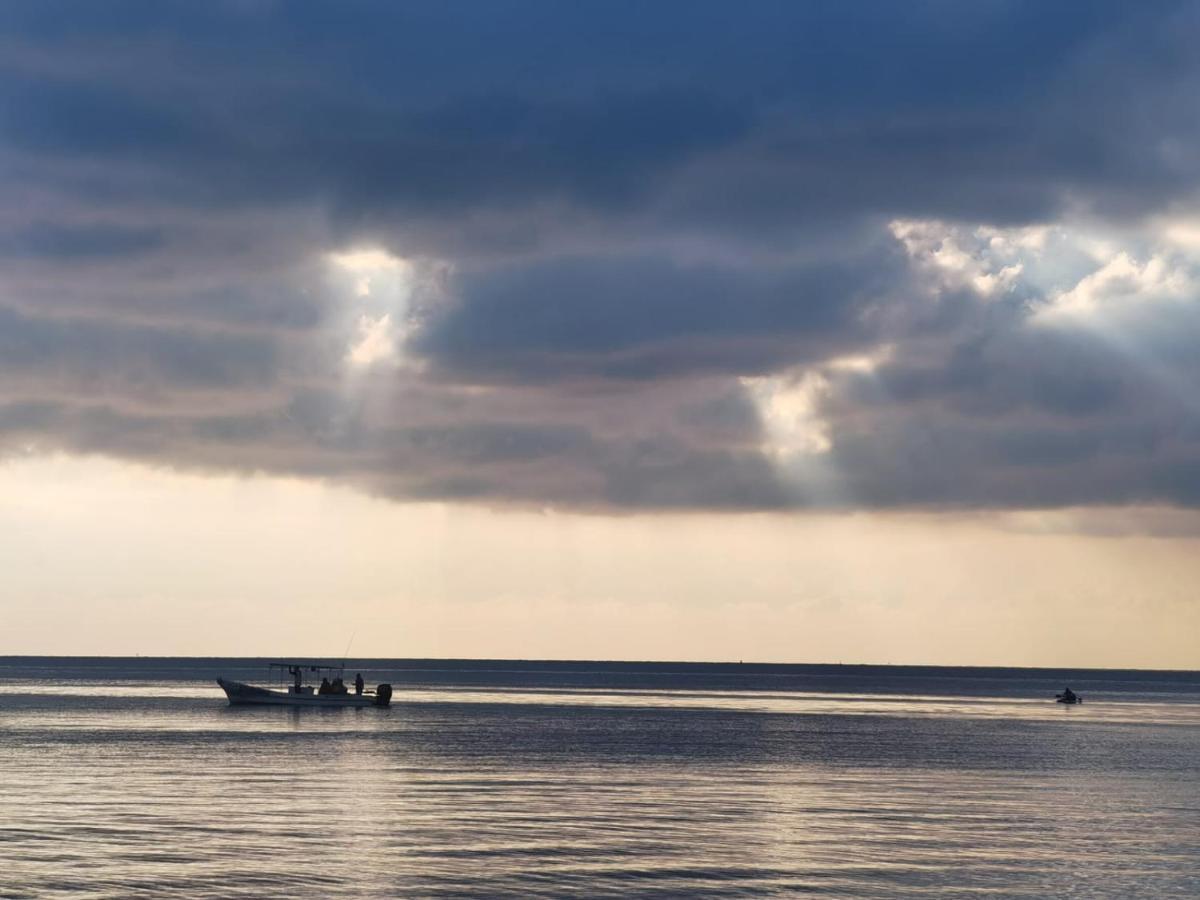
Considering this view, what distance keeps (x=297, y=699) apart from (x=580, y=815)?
114766mm

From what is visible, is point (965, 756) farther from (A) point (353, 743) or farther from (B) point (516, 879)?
(B) point (516, 879)

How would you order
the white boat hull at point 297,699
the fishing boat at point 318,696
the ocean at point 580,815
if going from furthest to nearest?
the white boat hull at point 297,699 → the fishing boat at point 318,696 → the ocean at point 580,815

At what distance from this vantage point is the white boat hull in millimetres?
175500

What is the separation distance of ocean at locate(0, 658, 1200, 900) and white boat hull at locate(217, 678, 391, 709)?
1751 inches

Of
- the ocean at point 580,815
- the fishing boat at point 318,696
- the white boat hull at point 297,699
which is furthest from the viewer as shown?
the white boat hull at point 297,699

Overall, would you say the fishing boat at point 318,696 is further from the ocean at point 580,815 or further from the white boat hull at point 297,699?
the ocean at point 580,815

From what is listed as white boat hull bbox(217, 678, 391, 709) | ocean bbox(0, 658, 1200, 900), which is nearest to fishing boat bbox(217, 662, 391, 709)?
white boat hull bbox(217, 678, 391, 709)

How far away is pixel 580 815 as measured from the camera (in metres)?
67.8

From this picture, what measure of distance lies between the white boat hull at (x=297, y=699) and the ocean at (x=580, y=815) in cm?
4446

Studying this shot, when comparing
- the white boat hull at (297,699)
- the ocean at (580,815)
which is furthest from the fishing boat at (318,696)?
the ocean at (580,815)

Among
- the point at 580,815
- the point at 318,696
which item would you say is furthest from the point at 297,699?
the point at 580,815

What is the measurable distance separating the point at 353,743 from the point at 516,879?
67.1m

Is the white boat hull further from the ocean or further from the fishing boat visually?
the ocean

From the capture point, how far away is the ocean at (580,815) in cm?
5097
